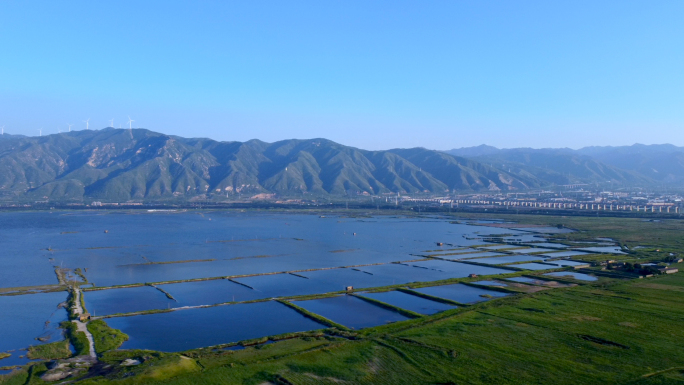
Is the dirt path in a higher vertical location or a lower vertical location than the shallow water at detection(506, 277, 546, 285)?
lower

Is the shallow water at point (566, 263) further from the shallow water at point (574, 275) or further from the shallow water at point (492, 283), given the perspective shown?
the shallow water at point (492, 283)

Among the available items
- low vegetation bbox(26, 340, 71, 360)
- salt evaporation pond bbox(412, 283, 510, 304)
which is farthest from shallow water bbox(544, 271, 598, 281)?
low vegetation bbox(26, 340, 71, 360)

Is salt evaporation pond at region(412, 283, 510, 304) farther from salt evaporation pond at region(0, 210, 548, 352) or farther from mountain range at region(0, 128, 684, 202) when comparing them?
mountain range at region(0, 128, 684, 202)

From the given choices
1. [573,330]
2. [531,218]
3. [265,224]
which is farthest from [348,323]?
[531,218]

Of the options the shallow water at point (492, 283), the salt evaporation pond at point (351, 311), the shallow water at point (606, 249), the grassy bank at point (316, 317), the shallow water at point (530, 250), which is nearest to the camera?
the grassy bank at point (316, 317)

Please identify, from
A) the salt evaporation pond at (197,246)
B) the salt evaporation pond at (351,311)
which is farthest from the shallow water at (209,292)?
the salt evaporation pond at (351,311)

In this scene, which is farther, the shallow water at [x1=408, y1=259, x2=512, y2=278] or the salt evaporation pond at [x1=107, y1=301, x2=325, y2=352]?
the shallow water at [x1=408, y1=259, x2=512, y2=278]

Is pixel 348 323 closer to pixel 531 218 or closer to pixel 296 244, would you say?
pixel 296 244
